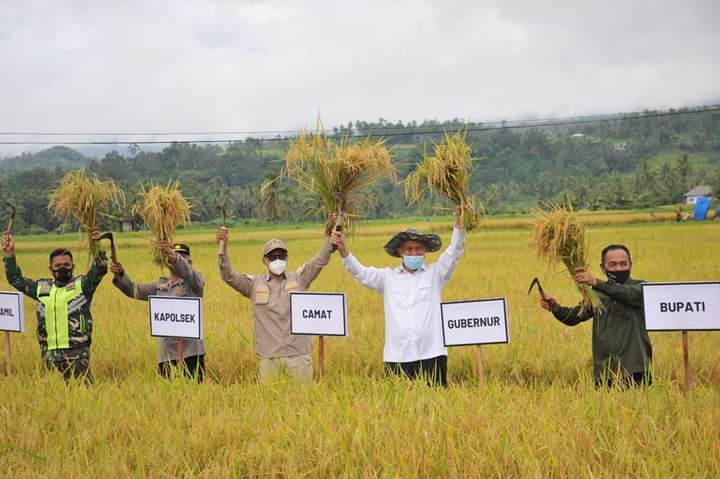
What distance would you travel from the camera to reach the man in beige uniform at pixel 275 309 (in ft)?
18.4

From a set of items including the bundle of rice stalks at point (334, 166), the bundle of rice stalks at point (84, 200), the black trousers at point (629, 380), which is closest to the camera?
the black trousers at point (629, 380)

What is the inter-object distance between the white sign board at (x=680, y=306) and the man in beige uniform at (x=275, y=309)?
95.3 inches

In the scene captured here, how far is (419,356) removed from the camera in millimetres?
5273

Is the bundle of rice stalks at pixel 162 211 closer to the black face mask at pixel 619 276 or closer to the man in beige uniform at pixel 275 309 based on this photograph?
the man in beige uniform at pixel 275 309

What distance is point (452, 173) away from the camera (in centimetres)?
549

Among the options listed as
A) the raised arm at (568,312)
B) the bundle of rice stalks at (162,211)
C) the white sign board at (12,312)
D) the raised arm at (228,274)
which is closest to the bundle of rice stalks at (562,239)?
the raised arm at (568,312)

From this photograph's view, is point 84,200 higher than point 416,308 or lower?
higher

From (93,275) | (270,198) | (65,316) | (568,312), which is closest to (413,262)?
(568,312)

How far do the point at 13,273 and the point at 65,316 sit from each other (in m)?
0.80

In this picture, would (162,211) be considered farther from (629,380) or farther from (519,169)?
(519,169)

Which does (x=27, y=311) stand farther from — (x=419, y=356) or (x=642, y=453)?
(x=642, y=453)

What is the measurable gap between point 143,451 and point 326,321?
1937 millimetres

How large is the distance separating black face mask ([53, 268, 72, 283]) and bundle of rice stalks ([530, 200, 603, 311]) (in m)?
3.75

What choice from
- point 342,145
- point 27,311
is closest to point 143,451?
point 342,145
